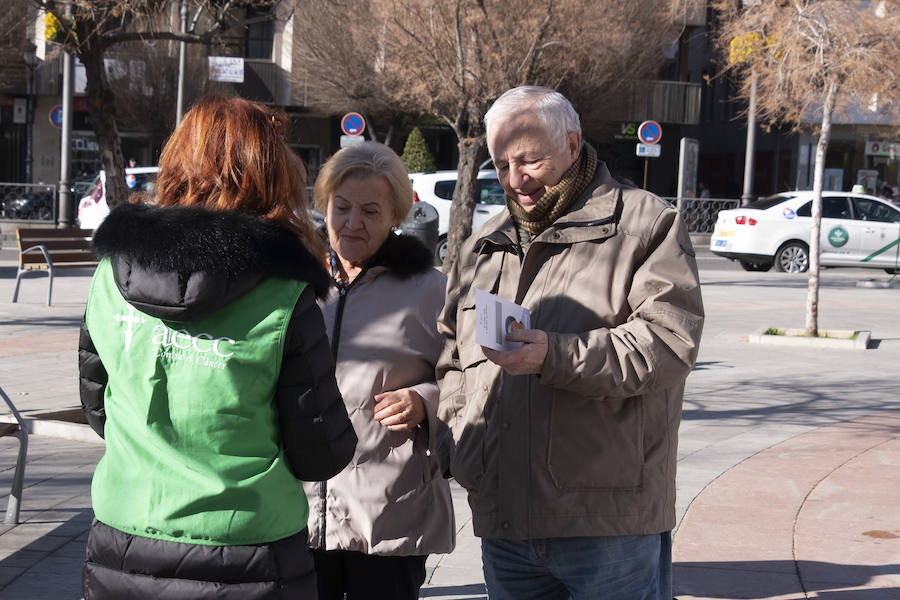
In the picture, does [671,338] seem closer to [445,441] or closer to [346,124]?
[445,441]

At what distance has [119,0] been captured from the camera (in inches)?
307

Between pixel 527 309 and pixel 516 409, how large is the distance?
247 millimetres

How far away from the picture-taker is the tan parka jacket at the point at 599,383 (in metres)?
2.39

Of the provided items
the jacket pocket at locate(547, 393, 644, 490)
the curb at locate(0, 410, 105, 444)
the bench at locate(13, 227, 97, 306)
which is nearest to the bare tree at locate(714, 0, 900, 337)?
the curb at locate(0, 410, 105, 444)

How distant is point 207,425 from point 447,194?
19583mm

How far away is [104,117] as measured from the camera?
A: 815 centimetres

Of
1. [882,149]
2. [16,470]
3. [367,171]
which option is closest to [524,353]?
[367,171]

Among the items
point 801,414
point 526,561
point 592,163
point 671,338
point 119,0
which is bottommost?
point 801,414

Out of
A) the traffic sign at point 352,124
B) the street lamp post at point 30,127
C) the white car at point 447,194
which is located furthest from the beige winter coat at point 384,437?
the street lamp post at point 30,127

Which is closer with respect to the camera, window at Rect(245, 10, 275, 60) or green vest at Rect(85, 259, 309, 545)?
green vest at Rect(85, 259, 309, 545)

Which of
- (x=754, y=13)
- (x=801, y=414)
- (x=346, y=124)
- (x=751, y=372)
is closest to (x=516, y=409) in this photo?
(x=801, y=414)

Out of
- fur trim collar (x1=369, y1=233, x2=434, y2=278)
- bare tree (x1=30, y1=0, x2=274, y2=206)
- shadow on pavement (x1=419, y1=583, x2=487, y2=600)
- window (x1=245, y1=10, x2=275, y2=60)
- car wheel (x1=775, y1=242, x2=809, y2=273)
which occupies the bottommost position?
shadow on pavement (x1=419, y1=583, x2=487, y2=600)

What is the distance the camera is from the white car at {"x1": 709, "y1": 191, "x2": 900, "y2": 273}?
68.0 feet

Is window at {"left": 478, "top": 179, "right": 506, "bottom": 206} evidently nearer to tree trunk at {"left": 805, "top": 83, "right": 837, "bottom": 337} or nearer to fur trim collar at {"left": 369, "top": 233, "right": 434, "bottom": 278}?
tree trunk at {"left": 805, "top": 83, "right": 837, "bottom": 337}
